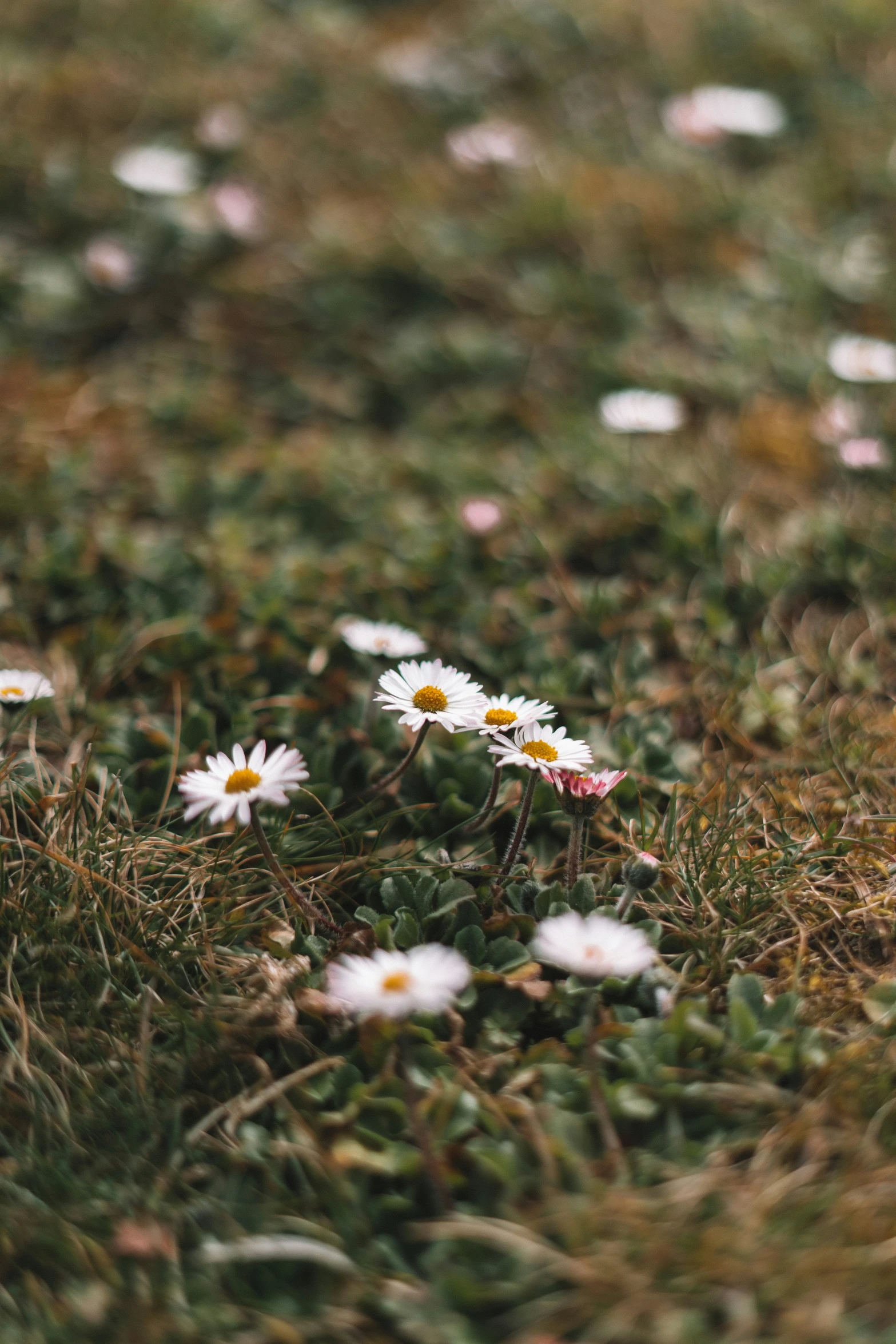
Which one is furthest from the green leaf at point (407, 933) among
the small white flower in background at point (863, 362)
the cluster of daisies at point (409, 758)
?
the small white flower in background at point (863, 362)

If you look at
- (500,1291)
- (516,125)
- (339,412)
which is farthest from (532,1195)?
(516,125)

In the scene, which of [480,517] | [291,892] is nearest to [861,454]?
[480,517]

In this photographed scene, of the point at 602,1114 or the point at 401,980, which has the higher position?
the point at 401,980

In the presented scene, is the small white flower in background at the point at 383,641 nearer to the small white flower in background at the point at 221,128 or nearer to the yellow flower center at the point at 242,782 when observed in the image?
the yellow flower center at the point at 242,782

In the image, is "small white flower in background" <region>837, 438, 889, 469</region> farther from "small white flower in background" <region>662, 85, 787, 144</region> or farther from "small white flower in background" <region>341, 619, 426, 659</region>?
"small white flower in background" <region>662, 85, 787, 144</region>

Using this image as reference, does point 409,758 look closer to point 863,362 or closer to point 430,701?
point 430,701

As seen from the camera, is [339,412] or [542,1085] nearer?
[542,1085]

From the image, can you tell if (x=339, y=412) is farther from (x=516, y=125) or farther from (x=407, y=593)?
(x=516, y=125)
